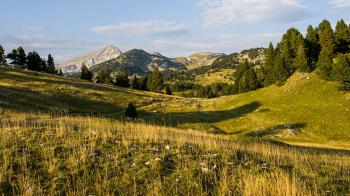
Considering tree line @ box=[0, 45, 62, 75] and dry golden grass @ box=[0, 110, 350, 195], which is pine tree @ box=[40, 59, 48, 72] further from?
dry golden grass @ box=[0, 110, 350, 195]

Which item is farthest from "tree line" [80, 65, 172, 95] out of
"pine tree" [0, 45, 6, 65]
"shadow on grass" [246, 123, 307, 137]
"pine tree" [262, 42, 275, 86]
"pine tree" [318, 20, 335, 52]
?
"shadow on grass" [246, 123, 307, 137]

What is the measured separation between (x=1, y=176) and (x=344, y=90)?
78.4 metres

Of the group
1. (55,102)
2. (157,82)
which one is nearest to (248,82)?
(157,82)

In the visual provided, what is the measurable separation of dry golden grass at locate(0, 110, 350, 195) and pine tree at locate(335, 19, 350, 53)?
269ft

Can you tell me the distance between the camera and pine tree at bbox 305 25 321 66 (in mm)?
91938

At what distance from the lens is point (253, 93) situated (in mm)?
96375

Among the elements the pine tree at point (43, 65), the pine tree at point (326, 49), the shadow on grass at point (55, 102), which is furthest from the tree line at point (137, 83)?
the pine tree at point (326, 49)

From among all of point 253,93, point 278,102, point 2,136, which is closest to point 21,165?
point 2,136

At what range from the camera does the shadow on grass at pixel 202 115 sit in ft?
232

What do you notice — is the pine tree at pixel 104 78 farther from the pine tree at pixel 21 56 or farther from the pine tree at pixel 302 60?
the pine tree at pixel 302 60

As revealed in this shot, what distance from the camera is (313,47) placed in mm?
94125

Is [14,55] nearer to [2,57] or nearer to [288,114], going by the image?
[2,57]

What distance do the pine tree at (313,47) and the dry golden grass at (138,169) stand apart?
82712 mm

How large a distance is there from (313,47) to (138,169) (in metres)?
92.3
